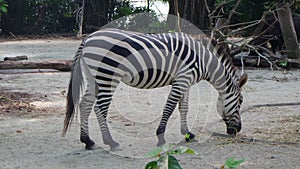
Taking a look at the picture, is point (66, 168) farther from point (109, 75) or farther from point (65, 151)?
point (109, 75)

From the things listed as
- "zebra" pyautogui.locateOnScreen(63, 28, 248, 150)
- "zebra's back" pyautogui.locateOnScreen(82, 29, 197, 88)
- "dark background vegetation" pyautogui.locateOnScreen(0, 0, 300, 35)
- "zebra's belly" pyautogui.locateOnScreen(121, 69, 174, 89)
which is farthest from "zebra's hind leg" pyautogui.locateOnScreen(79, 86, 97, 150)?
"dark background vegetation" pyautogui.locateOnScreen(0, 0, 300, 35)

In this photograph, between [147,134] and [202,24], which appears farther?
[202,24]

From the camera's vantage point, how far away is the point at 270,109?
786 centimetres

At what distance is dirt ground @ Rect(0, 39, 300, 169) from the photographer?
5.18 meters

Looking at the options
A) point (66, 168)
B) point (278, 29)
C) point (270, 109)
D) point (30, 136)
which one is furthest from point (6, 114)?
point (278, 29)

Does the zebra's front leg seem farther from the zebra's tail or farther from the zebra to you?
the zebra's tail

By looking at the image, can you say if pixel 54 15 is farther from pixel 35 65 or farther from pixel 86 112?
pixel 86 112

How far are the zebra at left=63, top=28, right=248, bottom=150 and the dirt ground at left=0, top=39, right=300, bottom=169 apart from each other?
0.28 m

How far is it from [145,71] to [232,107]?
110 cm

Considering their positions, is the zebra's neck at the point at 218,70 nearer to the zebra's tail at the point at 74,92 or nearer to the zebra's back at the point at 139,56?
the zebra's back at the point at 139,56

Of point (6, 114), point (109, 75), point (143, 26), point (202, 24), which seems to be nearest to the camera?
point (109, 75)

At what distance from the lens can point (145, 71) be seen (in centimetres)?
566

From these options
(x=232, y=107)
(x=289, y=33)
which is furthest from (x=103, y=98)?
(x=289, y=33)

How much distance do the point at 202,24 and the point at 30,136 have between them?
1419 cm
